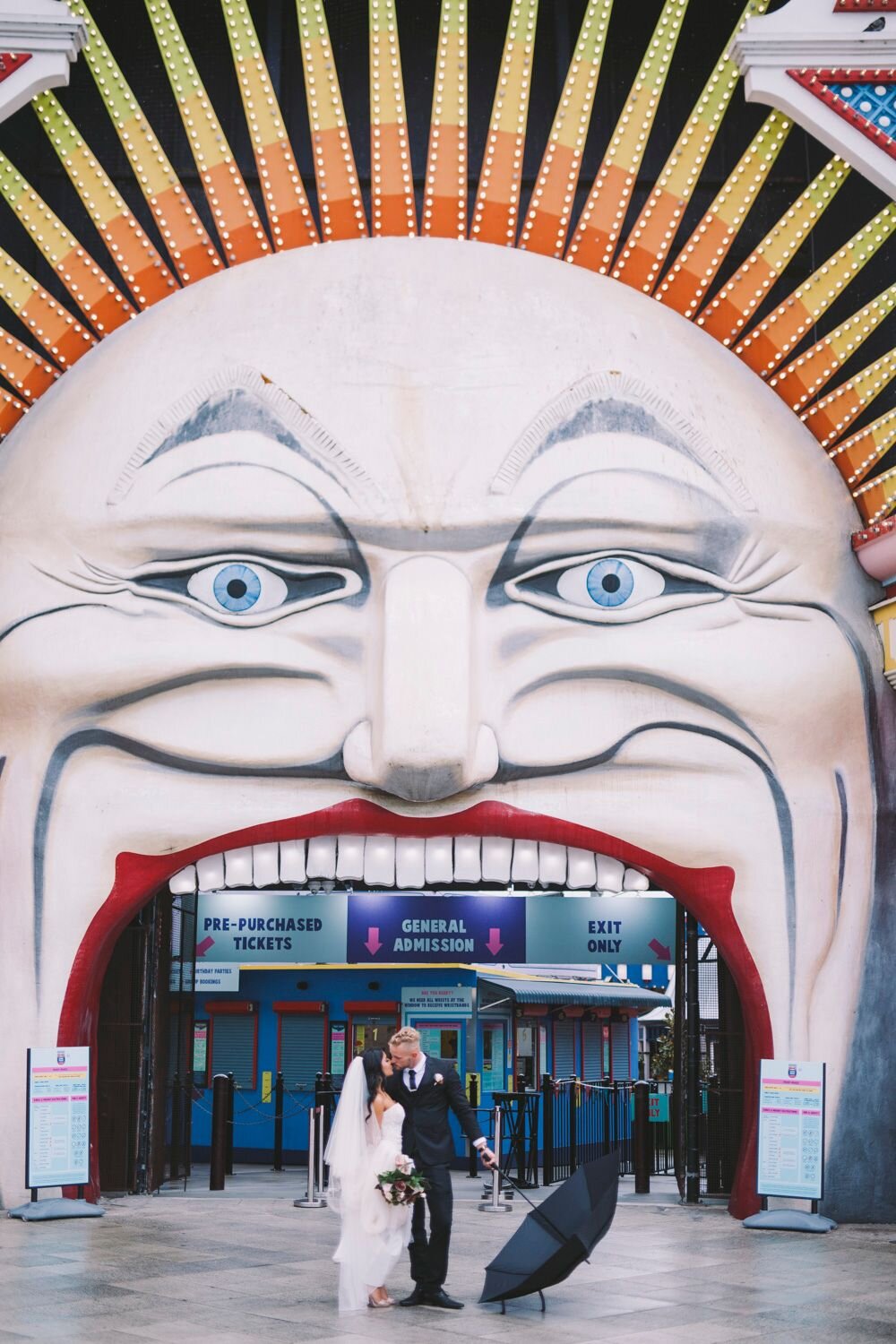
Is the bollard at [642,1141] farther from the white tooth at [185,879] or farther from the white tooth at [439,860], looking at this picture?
the white tooth at [185,879]

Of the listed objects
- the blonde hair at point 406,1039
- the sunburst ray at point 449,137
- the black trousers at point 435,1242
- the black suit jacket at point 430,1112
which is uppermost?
the sunburst ray at point 449,137

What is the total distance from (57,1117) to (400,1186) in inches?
143

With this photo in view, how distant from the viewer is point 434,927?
1548cm

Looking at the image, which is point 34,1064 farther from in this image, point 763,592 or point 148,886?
point 763,592

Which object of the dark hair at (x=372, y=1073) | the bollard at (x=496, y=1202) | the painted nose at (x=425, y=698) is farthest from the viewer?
the bollard at (x=496, y=1202)

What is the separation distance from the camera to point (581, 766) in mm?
10430

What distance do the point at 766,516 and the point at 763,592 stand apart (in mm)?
529

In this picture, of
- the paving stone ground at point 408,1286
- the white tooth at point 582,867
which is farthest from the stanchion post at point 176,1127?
the white tooth at point 582,867

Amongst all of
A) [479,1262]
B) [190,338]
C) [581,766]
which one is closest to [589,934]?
[581,766]

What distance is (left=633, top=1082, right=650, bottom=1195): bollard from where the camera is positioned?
13.5 m

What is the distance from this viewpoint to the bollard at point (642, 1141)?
1352 centimetres

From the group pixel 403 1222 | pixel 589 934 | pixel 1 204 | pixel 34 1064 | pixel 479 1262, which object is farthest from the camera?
pixel 589 934

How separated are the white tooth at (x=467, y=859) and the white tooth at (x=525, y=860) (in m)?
0.25

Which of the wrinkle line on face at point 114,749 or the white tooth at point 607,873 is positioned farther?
the white tooth at point 607,873
